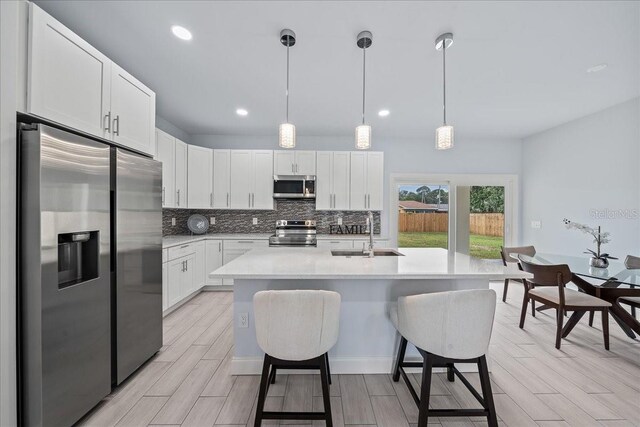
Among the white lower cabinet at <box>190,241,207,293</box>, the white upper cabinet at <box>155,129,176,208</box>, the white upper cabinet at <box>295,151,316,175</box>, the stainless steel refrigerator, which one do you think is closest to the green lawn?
the white upper cabinet at <box>295,151,316,175</box>

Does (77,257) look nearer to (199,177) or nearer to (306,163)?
(199,177)

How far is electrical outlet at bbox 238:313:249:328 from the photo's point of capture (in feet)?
7.04

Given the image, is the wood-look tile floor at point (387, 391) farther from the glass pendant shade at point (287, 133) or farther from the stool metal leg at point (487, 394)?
the glass pendant shade at point (287, 133)

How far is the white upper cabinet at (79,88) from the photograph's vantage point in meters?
1.45

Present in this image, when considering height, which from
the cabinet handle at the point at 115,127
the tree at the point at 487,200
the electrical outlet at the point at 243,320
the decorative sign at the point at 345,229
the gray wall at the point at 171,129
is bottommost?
the electrical outlet at the point at 243,320

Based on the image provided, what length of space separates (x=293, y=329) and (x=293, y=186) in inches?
133

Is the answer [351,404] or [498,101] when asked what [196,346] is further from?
[498,101]

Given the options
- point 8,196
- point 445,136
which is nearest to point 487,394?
point 445,136

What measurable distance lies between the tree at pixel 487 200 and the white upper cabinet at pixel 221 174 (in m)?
4.52

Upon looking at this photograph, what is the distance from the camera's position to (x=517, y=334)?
292cm

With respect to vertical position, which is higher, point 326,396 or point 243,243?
point 243,243

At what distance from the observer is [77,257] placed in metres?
1.69

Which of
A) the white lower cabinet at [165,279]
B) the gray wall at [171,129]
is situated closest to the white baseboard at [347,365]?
the white lower cabinet at [165,279]

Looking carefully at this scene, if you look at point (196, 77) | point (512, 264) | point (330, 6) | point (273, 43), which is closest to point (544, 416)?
point (512, 264)
